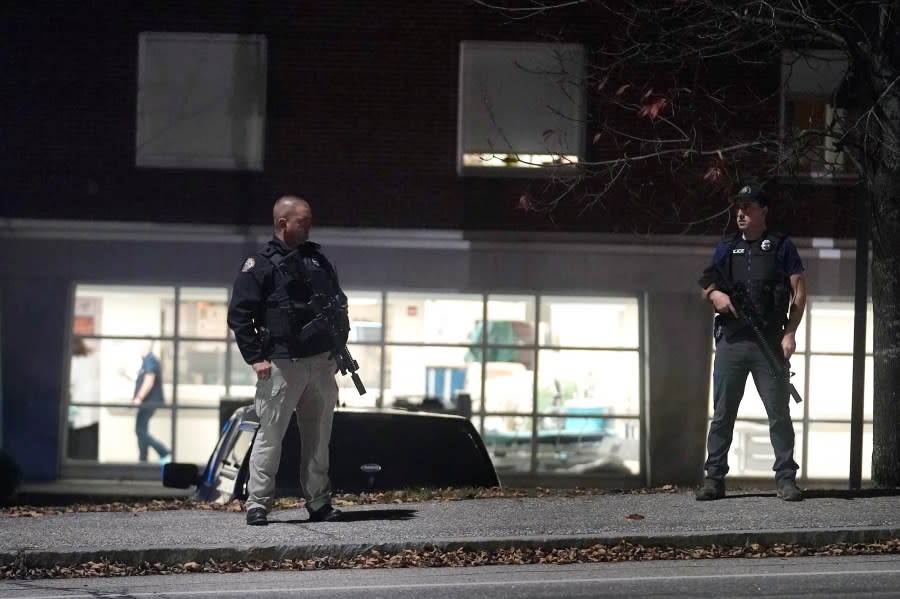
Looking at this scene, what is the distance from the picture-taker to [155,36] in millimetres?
18141

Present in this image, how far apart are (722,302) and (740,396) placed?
25.9 inches

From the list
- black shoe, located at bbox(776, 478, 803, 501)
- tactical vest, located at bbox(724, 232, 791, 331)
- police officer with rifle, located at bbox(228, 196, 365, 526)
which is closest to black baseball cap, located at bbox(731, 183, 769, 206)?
tactical vest, located at bbox(724, 232, 791, 331)

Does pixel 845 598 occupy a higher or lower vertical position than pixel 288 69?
lower

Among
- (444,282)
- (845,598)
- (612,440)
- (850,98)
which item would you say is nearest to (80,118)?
(444,282)

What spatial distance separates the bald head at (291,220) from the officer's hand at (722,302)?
8.39 feet

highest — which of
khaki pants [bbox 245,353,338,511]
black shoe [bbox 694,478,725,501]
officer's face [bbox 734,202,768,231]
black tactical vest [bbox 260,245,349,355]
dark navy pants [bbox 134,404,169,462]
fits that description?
officer's face [bbox 734,202,768,231]

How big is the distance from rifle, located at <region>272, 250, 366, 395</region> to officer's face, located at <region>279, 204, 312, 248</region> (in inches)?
3.3

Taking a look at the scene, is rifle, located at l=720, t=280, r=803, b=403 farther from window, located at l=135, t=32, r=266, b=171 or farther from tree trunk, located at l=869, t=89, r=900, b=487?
window, located at l=135, t=32, r=266, b=171

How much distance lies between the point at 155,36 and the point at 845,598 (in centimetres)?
1358

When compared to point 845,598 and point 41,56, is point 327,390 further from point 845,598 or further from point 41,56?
point 41,56

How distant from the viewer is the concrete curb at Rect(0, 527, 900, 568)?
7616mm

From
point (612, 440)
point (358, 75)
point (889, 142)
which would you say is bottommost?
point (612, 440)

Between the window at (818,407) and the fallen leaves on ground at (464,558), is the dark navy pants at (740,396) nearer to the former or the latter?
the fallen leaves on ground at (464,558)

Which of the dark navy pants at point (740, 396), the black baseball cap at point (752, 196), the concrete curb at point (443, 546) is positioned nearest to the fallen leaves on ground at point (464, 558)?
the concrete curb at point (443, 546)
